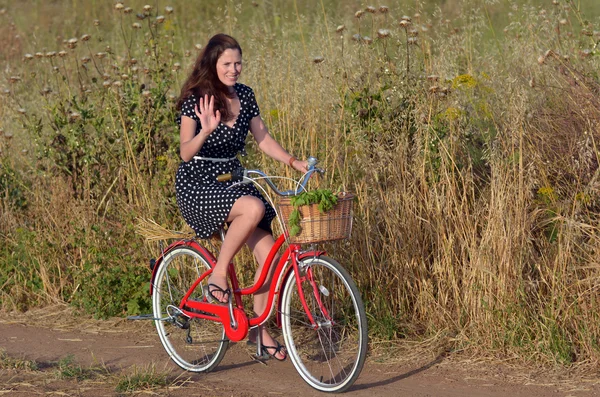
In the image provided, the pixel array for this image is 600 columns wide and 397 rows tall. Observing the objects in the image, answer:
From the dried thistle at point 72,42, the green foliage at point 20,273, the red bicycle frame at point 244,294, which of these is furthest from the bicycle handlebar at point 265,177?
the green foliage at point 20,273

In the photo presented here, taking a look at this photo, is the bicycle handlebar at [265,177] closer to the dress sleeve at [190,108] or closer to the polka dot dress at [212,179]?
the polka dot dress at [212,179]

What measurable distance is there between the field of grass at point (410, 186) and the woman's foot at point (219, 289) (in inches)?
48.9

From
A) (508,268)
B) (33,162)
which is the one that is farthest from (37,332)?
(508,268)

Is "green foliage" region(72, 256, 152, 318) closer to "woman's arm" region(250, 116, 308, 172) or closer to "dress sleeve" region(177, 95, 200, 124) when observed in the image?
"woman's arm" region(250, 116, 308, 172)

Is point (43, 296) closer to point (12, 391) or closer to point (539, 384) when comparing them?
A: point (12, 391)

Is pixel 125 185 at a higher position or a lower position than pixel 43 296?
higher

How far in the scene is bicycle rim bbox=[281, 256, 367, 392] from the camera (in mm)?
5188

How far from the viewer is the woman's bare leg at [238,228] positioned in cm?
537

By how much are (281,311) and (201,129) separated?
3.78 feet

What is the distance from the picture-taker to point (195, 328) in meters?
6.70

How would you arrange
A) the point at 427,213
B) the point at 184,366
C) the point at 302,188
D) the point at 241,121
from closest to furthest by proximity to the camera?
the point at 302,188
the point at 241,121
the point at 184,366
the point at 427,213

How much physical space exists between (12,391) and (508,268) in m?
3.14

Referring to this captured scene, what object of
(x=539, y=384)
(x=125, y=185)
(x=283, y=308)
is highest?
(x=125, y=185)

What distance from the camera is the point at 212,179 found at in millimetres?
5676
